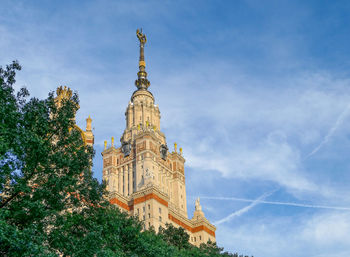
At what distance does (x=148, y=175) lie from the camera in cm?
11025

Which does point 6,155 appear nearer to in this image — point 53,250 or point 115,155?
point 53,250

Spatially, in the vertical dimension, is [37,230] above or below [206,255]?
below

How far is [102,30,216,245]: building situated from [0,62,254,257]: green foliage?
2601 inches

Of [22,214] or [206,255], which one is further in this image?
[206,255]

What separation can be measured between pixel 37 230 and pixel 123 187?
297ft

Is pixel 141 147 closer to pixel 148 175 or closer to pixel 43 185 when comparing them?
pixel 148 175

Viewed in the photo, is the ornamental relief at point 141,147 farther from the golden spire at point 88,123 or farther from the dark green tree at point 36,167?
the dark green tree at point 36,167

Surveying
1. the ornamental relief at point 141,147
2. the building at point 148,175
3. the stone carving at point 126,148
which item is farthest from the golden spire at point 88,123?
the stone carving at point 126,148

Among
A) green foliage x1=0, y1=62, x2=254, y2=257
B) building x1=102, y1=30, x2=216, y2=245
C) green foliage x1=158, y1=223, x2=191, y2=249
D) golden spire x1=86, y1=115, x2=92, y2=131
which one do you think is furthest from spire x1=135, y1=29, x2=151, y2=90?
green foliage x1=0, y1=62, x2=254, y2=257

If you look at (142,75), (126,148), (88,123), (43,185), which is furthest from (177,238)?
(142,75)

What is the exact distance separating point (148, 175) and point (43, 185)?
260 ft

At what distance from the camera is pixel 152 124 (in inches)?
5153

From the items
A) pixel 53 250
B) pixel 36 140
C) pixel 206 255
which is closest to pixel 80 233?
pixel 53 250

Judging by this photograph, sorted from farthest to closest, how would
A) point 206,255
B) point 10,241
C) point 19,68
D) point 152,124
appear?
1. point 152,124
2. point 206,255
3. point 19,68
4. point 10,241
